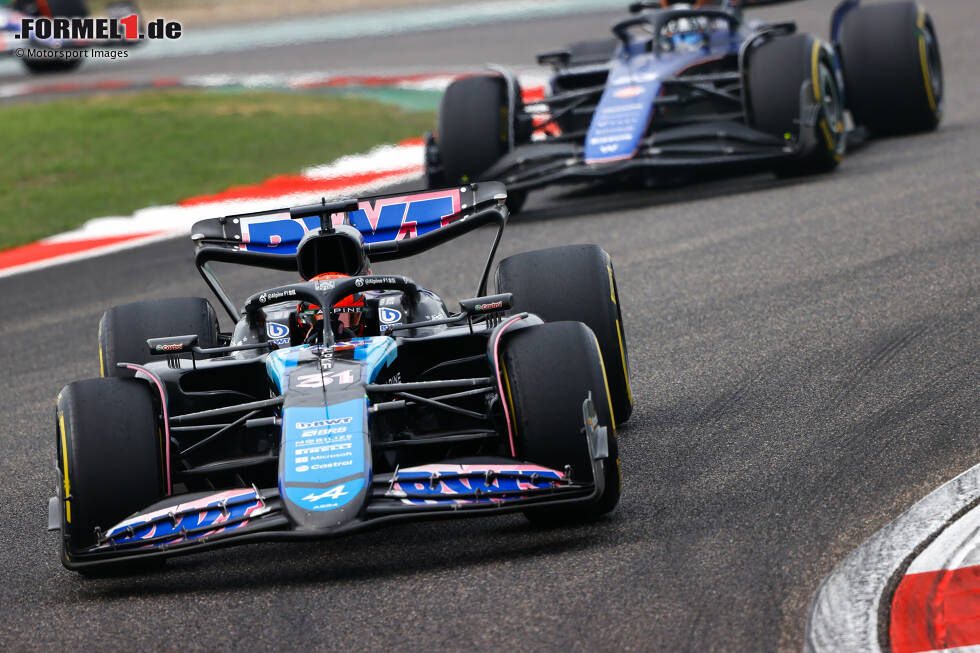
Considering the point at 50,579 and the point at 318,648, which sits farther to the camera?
the point at 50,579

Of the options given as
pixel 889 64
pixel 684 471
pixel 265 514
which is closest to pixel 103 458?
pixel 265 514

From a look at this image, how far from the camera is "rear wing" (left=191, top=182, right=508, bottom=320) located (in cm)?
704

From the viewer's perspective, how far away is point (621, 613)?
4.53 m

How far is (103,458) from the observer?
5316 millimetres

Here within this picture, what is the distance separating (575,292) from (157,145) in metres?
12.2

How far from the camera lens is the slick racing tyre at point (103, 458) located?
17.3ft

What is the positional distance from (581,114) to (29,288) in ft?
15.1

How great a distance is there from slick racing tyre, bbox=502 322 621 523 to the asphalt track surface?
0.12 meters

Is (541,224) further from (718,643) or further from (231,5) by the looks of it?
(231,5)

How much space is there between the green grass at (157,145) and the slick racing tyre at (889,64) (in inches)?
225

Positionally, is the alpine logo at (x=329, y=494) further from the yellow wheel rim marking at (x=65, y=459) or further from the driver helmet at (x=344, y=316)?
the driver helmet at (x=344, y=316)

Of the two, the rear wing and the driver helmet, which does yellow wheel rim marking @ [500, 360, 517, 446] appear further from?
the rear wing

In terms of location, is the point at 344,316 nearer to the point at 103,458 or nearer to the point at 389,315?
the point at 389,315

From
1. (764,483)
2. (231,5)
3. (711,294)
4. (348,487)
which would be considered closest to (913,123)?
(711,294)
